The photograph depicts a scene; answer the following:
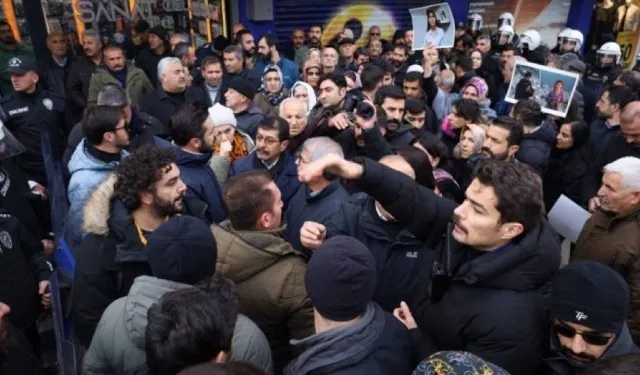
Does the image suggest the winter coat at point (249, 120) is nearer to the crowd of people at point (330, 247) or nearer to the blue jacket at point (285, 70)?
the crowd of people at point (330, 247)

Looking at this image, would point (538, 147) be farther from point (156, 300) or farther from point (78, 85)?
point (78, 85)

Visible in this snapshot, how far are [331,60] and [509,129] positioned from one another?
3109 millimetres

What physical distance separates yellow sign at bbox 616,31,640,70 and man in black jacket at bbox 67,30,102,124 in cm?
1288

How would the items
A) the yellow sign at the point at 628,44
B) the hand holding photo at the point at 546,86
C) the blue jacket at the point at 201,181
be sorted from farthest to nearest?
the yellow sign at the point at 628,44 < the hand holding photo at the point at 546,86 < the blue jacket at the point at 201,181

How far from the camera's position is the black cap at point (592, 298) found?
1.71m

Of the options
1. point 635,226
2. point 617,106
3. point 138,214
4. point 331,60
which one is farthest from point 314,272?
point 331,60

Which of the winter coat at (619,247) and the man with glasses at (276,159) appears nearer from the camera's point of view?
the winter coat at (619,247)

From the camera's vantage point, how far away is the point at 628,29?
43.9ft

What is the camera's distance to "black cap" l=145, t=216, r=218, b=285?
1.84 meters

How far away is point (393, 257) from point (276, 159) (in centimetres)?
151

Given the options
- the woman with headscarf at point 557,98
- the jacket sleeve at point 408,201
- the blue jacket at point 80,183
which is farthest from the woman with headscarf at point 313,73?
the jacket sleeve at point 408,201

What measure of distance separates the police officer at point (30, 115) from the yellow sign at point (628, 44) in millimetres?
13729

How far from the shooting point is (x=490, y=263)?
194cm

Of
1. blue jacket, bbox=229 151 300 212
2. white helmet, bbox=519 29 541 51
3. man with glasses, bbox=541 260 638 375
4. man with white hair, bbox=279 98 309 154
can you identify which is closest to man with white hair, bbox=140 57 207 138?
man with white hair, bbox=279 98 309 154
